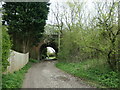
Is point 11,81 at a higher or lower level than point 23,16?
lower

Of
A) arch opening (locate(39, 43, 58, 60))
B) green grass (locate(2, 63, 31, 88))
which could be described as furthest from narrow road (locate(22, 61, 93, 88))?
arch opening (locate(39, 43, 58, 60))

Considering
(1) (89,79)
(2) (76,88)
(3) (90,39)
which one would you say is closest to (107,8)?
(3) (90,39)

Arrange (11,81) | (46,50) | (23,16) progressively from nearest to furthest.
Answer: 1. (11,81)
2. (23,16)
3. (46,50)

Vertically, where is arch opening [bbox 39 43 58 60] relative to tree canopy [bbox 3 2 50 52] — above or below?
below

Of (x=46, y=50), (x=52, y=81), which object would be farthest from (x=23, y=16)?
(x=46, y=50)

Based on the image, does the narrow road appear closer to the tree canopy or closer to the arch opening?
the tree canopy

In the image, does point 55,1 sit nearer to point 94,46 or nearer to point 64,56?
point 64,56

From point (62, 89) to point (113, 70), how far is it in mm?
3204

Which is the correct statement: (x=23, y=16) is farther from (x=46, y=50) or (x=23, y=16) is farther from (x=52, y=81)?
(x=46, y=50)

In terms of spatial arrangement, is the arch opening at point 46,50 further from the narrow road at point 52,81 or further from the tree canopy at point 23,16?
the narrow road at point 52,81

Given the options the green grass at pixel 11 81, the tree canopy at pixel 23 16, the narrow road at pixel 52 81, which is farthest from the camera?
the tree canopy at pixel 23 16

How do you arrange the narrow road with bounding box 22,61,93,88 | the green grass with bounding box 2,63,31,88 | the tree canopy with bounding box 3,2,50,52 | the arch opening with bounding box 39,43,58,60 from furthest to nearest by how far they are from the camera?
the arch opening with bounding box 39,43,58,60
the tree canopy with bounding box 3,2,50,52
the narrow road with bounding box 22,61,93,88
the green grass with bounding box 2,63,31,88

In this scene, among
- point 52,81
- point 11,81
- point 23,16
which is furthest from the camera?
point 23,16

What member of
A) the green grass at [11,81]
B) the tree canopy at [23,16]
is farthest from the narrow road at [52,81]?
the tree canopy at [23,16]
